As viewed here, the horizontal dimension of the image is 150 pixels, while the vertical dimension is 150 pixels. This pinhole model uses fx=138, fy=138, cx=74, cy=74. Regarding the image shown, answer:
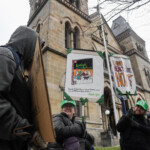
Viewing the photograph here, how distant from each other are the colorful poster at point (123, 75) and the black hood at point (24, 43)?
12.3ft

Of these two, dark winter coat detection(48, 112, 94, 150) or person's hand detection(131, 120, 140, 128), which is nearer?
dark winter coat detection(48, 112, 94, 150)

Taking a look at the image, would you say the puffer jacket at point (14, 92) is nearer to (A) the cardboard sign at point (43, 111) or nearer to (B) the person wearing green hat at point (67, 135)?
(A) the cardboard sign at point (43, 111)

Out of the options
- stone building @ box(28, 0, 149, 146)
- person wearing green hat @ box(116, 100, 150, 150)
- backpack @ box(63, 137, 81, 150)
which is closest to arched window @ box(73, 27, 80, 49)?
stone building @ box(28, 0, 149, 146)

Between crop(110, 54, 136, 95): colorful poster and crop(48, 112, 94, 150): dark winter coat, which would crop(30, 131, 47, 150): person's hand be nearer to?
crop(48, 112, 94, 150): dark winter coat

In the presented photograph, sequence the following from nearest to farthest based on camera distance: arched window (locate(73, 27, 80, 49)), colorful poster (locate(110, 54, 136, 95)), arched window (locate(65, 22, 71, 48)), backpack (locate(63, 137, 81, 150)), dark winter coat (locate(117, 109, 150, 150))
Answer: backpack (locate(63, 137, 81, 150)), dark winter coat (locate(117, 109, 150, 150)), colorful poster (locate(110, 54, 136, 95)), arched window (locate(65, 22, 71, 48)), arched window (locate(73, 27, 80, 49))

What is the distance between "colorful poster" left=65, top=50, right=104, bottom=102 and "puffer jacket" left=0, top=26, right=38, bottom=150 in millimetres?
2361

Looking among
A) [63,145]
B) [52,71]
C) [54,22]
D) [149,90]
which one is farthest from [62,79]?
[149,90]

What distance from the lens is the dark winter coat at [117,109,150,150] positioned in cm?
263

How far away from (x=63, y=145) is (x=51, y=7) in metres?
9.95

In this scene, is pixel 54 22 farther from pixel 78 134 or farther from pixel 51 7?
pixel 78 134

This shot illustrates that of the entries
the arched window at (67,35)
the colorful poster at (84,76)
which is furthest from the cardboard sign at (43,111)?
the arched window at (67,35)

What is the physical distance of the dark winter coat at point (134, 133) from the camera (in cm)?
263

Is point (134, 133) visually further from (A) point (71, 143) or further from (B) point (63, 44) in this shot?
(B) point (63, 44)

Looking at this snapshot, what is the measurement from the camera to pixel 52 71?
7.77 meters
